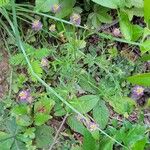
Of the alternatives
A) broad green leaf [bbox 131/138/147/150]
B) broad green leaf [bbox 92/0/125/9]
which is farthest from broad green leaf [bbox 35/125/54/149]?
broad green leaf [bbox 92/0/125/9]

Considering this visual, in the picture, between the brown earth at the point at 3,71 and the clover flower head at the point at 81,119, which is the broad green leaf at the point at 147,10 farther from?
the brown earth at the point at 3,71

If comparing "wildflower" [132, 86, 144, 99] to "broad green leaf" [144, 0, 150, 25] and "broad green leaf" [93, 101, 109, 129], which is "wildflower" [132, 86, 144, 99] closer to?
"broad green leaf" [93, 101, 109, 129]

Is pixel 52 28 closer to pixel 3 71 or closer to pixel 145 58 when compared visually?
pixel 3 71

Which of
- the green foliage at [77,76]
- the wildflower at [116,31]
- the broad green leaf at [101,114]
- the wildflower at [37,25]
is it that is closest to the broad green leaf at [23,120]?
the green foliage at [77,76]

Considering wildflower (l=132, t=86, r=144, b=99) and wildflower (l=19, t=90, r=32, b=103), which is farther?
wildflower (l=132, t=86, r=144, b=99)

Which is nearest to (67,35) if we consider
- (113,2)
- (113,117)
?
(113,2)
